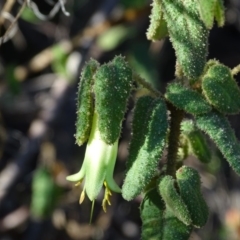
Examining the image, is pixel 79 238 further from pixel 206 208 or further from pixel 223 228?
pixel 206 208

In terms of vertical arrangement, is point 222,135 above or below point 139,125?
below

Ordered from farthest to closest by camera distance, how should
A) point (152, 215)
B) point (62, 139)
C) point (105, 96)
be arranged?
point (62, 139), point (152, 215), point (105, 96)

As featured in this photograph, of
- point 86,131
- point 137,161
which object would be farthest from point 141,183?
point 86,131

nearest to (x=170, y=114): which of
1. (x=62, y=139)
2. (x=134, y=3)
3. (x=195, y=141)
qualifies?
(x=195, y=141)

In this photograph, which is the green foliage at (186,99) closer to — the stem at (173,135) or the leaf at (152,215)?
the stem at (173,135)

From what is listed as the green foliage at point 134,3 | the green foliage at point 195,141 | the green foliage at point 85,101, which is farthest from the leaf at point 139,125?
the green foliage at point 134,3

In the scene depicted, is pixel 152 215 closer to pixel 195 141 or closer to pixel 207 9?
pixel 195 141
